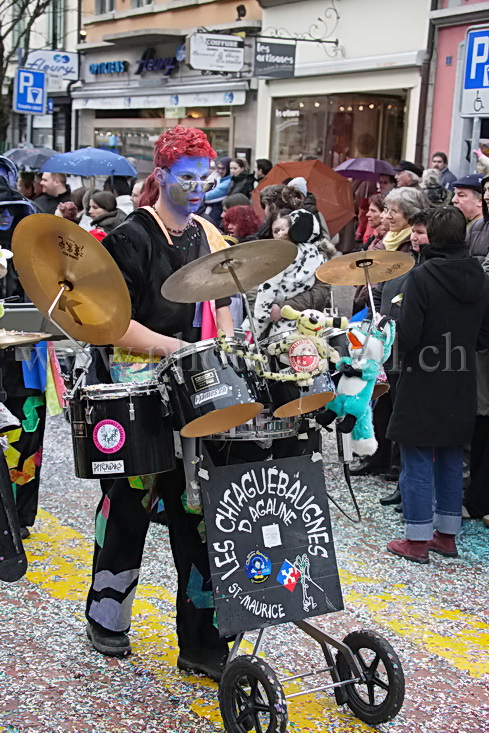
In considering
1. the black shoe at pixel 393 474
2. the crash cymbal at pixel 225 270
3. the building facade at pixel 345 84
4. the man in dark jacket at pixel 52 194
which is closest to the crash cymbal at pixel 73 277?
the crash cymbal at pixel 225 270

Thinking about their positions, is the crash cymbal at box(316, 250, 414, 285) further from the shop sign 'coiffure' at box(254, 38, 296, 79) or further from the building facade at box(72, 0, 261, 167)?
the building facade at box(72, 0, 261, 167)

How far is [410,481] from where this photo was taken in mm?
5141

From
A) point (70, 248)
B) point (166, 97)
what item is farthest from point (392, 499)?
point (166, 97)

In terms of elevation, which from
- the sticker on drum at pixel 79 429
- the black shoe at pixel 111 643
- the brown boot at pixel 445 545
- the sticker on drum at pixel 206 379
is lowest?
the brown boot at pixel 445 545

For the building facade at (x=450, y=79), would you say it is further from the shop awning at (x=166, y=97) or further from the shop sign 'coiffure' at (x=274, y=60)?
the shop awning at (x=166, y=97)

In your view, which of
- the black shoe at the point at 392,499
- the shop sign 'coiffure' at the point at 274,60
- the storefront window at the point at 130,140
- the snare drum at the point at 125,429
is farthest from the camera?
the storefront window at the point at 130,140

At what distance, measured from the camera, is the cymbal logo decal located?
3.08m

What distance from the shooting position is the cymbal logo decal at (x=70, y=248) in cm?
308

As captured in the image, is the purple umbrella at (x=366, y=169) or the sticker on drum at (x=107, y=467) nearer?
the sticker on drum at (x=107, y=467)

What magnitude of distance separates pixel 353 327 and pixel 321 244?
3.33 metres

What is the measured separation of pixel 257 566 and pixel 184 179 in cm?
141

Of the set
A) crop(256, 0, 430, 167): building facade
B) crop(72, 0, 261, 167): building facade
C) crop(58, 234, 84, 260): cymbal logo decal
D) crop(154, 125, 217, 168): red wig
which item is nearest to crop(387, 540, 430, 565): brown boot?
crop(154, 125, 217, 168): red wig

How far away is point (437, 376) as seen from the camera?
5.10 meters

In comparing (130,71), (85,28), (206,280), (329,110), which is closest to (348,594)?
(206,280)
